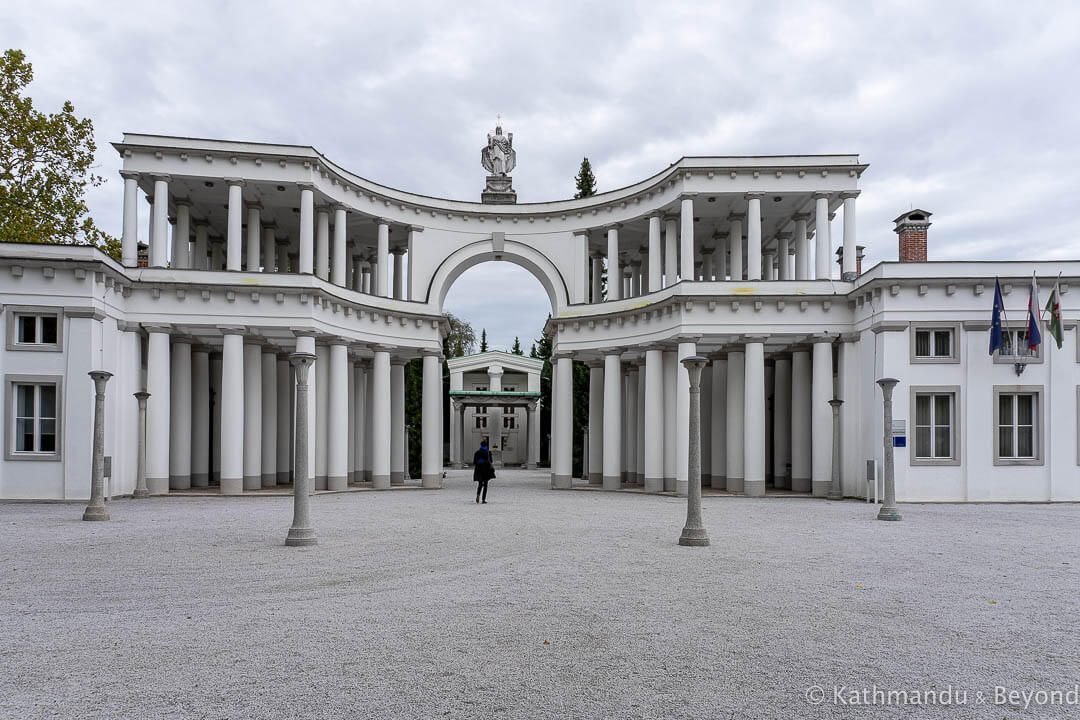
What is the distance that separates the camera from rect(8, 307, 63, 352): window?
22922 millimetres

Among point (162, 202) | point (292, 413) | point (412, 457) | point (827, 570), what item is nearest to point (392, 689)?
point (827, 570)

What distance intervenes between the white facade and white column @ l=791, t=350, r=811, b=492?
7 cm

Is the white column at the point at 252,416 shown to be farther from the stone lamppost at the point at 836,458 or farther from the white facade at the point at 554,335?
the stone lamppost at the point at 836,458

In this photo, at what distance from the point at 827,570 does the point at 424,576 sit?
235 inches

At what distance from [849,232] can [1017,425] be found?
8461 millimetres

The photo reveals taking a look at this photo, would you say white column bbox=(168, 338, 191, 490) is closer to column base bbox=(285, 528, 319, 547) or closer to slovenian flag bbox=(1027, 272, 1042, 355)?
column base bbox=(285, 528, 319, 547)

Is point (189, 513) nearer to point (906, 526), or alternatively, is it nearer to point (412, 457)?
point (906, 526)

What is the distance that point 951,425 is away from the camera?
24656mm

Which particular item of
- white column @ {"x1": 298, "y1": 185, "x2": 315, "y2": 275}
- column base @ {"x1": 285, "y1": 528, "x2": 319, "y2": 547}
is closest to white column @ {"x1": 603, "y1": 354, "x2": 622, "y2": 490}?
white column @ {"x1": 298, "y1": 185, "x2": 315, "y2": 275}

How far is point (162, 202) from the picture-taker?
89.6 ft

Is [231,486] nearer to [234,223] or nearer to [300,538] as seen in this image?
[234,223]

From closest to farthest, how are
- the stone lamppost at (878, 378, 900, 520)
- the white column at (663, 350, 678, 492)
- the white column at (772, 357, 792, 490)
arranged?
1. the stone lamppost at (878, 378, 900, 520)
2. the white column at (663, 350, 678, 492)
3. the white column at (772, 357, 792, 490)

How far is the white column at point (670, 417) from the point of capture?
1172 inches

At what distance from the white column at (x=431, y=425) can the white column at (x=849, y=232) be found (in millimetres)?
16384
